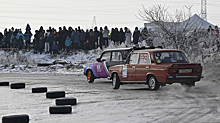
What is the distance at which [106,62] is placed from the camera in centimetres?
1811

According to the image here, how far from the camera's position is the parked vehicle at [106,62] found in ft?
57.9

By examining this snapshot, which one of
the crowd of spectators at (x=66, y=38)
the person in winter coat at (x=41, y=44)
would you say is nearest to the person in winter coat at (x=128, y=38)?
the crowd of spectators at (x=66, y=38)

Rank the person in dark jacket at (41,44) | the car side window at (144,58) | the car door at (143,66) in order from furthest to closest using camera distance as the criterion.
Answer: the person in dark jacket at (41,44), the car side window at (144,58), the car door at (143,66)

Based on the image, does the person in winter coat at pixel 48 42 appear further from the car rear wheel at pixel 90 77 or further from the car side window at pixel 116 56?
the car side window at pixel 116 56

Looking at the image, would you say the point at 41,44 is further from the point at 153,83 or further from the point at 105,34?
the point at 153,83

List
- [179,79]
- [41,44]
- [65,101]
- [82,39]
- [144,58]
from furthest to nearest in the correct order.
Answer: [41,44]
[82,39]
[144,58]
[179,79]
[65,101]

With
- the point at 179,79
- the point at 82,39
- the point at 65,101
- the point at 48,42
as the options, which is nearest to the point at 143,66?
the point at 179,79

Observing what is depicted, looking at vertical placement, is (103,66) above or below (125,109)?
above

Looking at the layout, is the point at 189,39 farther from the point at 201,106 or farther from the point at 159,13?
the point at 201,106

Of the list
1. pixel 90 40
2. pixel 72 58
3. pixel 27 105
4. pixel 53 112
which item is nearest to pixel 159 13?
pixel 90 40

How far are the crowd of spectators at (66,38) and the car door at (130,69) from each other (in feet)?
64.3

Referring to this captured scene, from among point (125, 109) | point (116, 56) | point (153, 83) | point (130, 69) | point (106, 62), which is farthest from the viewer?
point (106, 62)

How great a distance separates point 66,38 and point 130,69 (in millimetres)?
21764

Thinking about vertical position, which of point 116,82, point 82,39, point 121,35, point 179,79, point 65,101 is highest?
point 121,35
